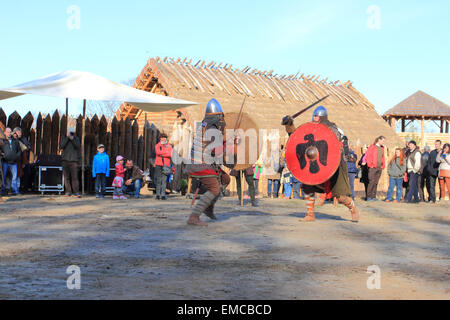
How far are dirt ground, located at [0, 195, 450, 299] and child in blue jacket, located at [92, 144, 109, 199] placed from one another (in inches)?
159

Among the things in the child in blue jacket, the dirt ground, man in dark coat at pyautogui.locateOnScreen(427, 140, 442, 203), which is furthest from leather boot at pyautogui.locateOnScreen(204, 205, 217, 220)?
man in dark coat at pyautogui.locateOnScreen(427, 140, 442, 203)

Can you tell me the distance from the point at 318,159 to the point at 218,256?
3647 millimetres

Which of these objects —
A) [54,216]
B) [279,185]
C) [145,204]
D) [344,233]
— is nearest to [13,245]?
[54,216]

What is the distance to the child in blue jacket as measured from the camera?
1426 cm

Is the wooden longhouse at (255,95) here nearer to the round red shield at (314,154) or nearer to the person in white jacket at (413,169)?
the person in white jacket at (413,169)

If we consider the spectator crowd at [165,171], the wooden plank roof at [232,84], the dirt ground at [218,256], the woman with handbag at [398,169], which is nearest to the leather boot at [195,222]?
the dirt ground at [218,256]

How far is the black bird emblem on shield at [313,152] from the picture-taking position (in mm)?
8914

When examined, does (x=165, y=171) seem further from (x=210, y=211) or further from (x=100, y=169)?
(x=210, y=211)

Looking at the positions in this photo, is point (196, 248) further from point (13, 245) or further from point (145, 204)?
point (145, 204)

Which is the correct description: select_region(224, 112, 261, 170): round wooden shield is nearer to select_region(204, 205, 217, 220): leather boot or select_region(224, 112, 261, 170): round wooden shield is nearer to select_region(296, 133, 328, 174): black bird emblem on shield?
select_region(204, 205, 217, 220): leather boot

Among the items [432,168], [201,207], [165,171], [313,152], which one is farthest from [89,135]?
[432,168]

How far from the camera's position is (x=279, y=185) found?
17.8 m

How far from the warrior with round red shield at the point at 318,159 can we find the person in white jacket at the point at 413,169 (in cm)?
773

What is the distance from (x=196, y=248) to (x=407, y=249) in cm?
233
